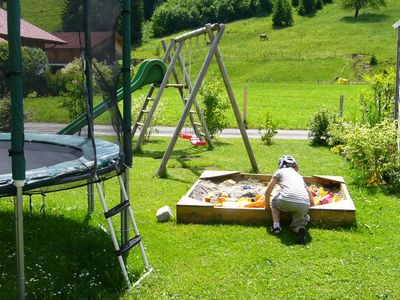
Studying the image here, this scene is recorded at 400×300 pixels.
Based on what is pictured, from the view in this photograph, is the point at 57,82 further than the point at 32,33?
Yes

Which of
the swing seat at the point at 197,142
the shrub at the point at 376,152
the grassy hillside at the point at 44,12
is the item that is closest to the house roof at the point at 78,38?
the grassy hillside at the point at 44,12

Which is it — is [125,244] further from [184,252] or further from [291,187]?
[291,187]

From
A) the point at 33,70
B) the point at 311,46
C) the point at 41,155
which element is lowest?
the point at 41,155

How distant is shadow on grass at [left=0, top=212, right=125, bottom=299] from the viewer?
4488mm

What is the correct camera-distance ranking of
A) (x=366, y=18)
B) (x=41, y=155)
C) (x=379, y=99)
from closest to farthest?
(x=41, y=155) < (x=379, y=99) < (x=366, y=18)

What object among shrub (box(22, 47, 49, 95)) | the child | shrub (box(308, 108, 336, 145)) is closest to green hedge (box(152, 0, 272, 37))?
shrub (box(308, 108, 336, 145))

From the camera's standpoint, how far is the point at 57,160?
18.4 feet

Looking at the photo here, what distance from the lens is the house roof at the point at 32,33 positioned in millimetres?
4312

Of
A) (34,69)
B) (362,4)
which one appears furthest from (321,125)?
(362,4)

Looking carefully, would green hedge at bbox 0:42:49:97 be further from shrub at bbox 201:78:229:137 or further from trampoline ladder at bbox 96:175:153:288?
shrub at bbox 201:78:229:137

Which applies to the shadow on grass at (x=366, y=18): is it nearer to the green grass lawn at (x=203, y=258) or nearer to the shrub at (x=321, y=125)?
the shrub at (x=321, y=125)

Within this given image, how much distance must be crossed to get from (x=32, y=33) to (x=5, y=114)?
1.34 meters

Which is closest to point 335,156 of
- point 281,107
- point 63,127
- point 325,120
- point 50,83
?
point 325,120

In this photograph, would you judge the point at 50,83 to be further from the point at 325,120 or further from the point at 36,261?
the point at 325,120
